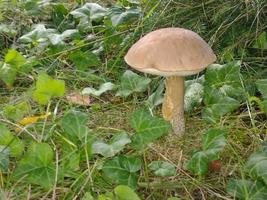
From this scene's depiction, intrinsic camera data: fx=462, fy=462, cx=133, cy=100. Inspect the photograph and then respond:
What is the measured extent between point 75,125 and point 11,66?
0.68 meters

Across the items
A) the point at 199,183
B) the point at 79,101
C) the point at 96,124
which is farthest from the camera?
the point at 79,101

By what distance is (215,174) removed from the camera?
4.75ft

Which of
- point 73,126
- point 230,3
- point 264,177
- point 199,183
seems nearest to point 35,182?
point 73,126

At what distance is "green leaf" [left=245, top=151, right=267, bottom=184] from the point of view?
4.17 ft

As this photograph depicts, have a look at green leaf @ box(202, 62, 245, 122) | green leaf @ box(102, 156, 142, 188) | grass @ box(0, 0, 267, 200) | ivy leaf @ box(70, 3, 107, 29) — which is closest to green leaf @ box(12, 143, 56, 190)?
grass @ box(0, 0, 267, 200)

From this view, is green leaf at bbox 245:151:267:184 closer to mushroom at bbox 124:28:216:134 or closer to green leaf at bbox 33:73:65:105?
mushroom at bbox 124:28:216:134

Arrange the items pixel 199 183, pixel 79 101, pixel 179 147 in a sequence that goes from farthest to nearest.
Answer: pixel 79 101 → pixel 179 147 → pixel 199 183

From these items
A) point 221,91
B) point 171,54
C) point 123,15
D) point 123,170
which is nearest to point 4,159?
point 123,170

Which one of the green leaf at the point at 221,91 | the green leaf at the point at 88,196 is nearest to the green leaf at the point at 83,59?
the green leaf at the point at 221,91

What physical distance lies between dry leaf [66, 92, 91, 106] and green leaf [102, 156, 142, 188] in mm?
572

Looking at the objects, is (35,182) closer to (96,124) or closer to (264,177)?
(96,124)

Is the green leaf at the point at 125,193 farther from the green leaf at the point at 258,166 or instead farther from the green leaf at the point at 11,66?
the green leaf at the point at 11,66

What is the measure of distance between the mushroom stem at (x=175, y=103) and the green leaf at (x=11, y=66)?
693mm

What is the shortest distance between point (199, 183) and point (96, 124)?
522 millimetres
